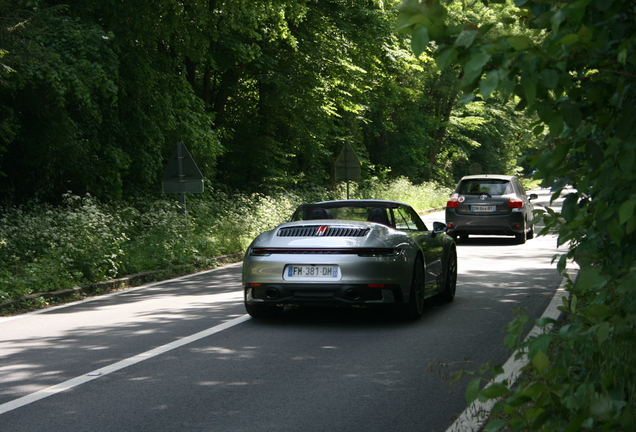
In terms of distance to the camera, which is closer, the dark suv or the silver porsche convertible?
the silver porsche convertible

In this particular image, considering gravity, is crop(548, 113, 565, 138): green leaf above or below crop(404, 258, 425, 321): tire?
above

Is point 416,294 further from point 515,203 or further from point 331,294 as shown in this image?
point 515,203

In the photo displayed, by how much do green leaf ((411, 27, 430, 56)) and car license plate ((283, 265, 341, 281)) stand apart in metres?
→ 6.07

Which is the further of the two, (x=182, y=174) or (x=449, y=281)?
Result: (x=182, y=174)

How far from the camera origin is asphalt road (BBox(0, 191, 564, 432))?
17.6 ft

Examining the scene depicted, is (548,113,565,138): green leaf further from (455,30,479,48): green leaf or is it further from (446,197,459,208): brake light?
(446,197,459,208): brake light

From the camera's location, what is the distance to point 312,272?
8.73 metres

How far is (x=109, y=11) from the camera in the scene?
63.2ft

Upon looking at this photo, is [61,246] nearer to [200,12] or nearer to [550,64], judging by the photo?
[200,12]

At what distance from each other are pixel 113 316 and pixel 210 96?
19.8 meters

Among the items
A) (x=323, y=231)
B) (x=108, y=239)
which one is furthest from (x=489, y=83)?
(x=108, y=239)

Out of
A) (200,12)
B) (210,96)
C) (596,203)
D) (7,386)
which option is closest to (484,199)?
(200,12)

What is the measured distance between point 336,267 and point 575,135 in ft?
17.5

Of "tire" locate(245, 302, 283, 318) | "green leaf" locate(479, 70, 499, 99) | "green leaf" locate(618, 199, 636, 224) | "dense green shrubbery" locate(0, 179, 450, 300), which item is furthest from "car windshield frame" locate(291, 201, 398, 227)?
"green leaf" locate(479, 70, 499, 99)
